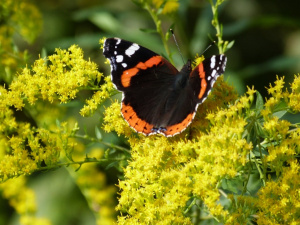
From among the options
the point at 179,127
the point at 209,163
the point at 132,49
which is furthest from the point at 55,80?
the point at 209,163

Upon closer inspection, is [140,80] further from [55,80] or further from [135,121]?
[55,80]

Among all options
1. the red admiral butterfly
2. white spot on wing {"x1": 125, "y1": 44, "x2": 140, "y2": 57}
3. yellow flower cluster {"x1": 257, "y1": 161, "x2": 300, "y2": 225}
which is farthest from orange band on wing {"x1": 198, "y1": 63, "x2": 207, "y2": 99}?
yellow flower cluster {"x1": 257, "y1": 161, "x2": 300, "y2": 225}

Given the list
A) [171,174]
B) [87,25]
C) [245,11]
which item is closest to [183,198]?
[171,174]

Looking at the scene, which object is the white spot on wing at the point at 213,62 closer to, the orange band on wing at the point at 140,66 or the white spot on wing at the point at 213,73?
the white spot on wing at the point at 213,73

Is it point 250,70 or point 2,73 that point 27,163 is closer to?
point 2,73

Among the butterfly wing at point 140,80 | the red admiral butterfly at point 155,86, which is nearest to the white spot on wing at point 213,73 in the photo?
the red admiral butterfly at point 155,86

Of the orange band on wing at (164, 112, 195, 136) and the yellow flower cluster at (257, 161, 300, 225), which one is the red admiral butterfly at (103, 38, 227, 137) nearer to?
the orange band on wing at (164, 112, 195, 136)
